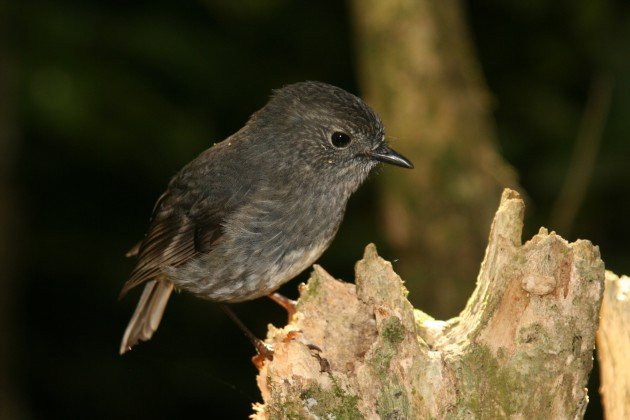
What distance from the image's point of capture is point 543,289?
3.30m

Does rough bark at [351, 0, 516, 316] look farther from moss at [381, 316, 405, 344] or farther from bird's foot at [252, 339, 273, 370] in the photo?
moss at [381, 316, 405, 344]

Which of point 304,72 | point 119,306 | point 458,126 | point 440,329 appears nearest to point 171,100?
point 304,72

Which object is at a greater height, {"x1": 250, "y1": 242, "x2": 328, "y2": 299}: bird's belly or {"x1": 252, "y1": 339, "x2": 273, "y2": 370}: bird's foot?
{"x1": 250, "y1": 242, "x2": 328, "y2": 299}: bird's belly

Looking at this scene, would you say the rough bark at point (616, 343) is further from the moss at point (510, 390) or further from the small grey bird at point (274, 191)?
the small grey bird at point (274, 191)

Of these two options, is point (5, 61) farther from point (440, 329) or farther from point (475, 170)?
point (440, 329)

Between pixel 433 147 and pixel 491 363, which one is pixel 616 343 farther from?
pixel 433 147

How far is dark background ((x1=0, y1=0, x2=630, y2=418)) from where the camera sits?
7012 millimetres

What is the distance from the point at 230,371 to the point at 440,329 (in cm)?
444

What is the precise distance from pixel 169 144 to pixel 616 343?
434 cm

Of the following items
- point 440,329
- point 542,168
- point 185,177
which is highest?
point 542,168

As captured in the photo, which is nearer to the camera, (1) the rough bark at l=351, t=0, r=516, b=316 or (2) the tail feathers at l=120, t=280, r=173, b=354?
(2) the tail feathers at l=120, t=280, r=173, b=354

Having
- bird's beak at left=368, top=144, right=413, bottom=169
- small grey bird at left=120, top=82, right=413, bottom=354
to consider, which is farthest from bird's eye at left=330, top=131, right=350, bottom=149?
bird's beak at left=368, top=144, right=413, bottom=169

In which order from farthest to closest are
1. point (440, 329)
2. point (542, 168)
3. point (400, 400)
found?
point (542, 168) → point (440, 329) → point (400, 400)

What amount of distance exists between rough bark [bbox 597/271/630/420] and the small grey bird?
1.20 m
